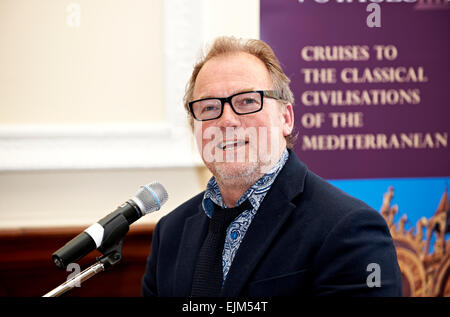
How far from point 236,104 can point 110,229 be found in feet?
1.92

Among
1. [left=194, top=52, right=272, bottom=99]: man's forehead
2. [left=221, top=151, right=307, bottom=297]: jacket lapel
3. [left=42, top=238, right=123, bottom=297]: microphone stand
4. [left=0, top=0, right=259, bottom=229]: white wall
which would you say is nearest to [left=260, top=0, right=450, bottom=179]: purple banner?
[left=0, top=0, right=259, bottom=229]: white wall

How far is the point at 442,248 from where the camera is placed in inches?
81.8

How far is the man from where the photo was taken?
112 cm

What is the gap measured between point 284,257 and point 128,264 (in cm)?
99

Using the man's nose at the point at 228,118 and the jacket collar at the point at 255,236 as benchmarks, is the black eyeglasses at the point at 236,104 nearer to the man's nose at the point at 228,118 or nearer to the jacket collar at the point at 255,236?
the man's nose at the point at 228,118

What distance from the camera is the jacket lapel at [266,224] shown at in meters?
1.19

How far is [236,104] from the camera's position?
4.51 ft

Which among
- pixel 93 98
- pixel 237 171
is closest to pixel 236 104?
pixel 237 171

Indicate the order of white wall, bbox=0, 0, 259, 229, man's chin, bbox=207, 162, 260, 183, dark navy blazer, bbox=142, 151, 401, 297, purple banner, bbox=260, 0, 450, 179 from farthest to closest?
purple banner, bbox=260, 0, 450, 179
white wall, bbox=0, 0, 259, 229
man's chin, bbox=207, 162, 260, 183
dark navy blazer, bbox=142, 151, 401, 297

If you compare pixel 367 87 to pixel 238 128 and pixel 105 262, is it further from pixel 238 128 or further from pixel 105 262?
pixel 105 262

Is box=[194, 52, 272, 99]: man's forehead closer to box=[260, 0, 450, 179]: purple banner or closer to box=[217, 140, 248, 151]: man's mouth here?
box=[217, 140, 248, 151]: man's mouth

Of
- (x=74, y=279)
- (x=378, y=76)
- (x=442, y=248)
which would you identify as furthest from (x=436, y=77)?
(x=74, y=279)

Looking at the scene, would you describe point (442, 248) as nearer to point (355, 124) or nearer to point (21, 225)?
point (355, 124)

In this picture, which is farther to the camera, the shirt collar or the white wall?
the white wall
